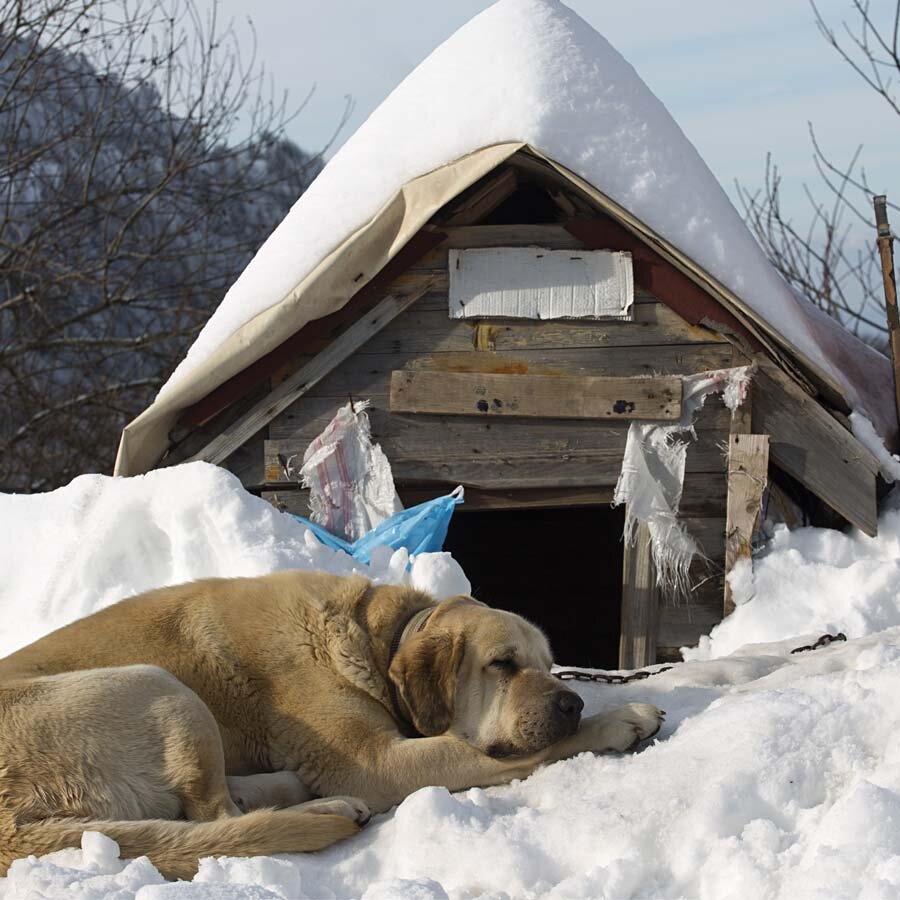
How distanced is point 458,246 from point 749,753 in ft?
14.1

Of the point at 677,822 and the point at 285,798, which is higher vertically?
the point at 677,822

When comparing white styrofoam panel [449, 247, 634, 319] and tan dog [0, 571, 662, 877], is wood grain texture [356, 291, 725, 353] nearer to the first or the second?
white styrofoam panel [449, 247, 634, 319]

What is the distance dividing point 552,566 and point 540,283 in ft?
12.8

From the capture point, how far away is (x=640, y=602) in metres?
7.01

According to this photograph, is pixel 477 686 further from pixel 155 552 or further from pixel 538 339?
pixel 538 339

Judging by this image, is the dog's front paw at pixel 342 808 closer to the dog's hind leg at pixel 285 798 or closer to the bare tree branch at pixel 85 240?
the dog's hind leg at pixel 285 798

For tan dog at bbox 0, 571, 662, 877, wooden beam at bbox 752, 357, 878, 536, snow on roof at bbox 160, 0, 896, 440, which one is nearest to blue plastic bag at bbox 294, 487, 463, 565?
snow on roof at bbox 160, 0, 896, 440

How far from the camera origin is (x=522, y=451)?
702 centimetres

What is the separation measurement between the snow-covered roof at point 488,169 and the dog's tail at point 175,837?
13.1 ft

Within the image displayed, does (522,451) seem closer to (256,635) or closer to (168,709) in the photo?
(256,635)

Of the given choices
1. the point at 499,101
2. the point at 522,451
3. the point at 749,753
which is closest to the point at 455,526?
the point at 522,451

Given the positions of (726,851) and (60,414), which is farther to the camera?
(60,414)

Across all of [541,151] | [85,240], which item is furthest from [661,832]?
[85,240]

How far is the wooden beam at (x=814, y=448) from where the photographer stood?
6.68 m
